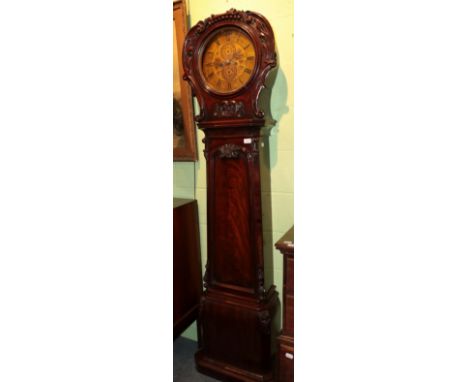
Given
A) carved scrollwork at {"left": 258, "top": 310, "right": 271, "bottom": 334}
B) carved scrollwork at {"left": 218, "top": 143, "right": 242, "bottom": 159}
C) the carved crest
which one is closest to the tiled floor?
carved scrollwork at {"left": 258, "top": 310, "right": 271, "bottom": 334}

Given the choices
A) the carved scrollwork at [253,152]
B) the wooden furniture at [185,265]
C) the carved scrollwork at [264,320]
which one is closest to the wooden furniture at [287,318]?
the carved scrollwork at [264,320]

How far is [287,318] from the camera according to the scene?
1464 mm

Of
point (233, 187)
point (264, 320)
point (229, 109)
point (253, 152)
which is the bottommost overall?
point (264, 320)

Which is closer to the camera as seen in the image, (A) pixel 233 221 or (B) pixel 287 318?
(B) pixel 287 318

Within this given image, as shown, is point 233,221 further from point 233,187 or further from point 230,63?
point 230,63

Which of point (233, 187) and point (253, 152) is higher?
point (253, 152)

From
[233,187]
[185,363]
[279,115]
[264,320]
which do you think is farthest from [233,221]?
[185,363]

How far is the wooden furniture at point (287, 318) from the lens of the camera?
138 cm

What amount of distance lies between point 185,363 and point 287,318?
100 cm

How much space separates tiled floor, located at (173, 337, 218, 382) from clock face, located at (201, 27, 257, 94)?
1637 millimetres

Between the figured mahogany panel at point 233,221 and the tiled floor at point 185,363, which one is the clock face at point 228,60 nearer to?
the figured mahogany panel at point 233,221
